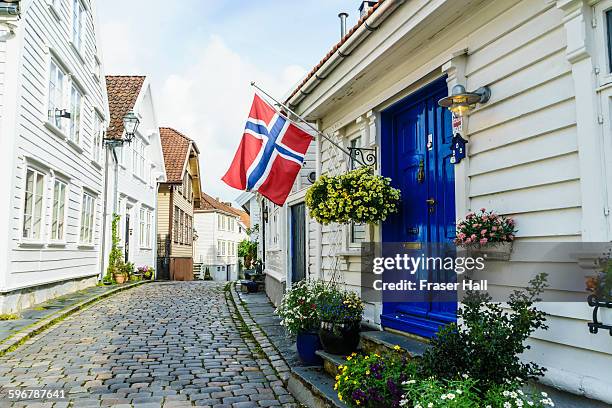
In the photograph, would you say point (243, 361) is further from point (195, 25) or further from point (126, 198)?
point (126, 198)

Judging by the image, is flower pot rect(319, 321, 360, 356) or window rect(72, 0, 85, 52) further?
window rect(72, 0, 85, 52)

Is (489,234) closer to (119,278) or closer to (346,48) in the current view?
(346,48)

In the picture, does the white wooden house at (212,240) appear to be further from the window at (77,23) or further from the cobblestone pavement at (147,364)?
the cobblestone pavement at (147,364)

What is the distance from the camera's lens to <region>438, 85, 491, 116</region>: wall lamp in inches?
153

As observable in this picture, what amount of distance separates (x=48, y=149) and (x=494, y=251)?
10.3 m

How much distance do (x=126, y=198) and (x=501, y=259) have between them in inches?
701

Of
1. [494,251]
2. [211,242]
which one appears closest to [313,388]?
[494,251]

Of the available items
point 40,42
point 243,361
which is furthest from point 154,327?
point 40,42

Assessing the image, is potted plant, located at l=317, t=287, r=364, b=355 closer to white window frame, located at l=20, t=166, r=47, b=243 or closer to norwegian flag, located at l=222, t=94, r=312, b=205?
norwegian flag, located at l=222, t=94, r=312, b=205

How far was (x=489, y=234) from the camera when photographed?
353 centimetres

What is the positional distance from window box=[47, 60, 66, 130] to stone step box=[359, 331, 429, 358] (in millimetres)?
8983

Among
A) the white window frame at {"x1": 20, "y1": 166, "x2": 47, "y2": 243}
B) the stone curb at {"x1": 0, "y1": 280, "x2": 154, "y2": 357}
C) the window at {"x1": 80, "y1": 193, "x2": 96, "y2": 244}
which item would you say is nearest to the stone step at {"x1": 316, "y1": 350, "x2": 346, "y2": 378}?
the stone curb at {"x1": 0, "y1": 280, "x2": 154, "y2": 357}

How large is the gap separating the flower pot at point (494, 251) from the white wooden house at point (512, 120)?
0.06 m

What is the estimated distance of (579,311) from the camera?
118 inches
